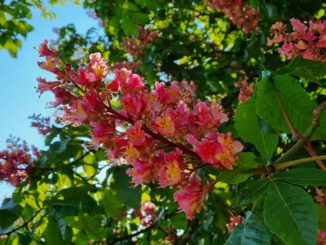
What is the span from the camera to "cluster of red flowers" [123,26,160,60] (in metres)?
4.39

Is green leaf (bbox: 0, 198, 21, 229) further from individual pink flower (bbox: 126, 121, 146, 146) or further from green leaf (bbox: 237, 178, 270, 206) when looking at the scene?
green leaf (bbox: 237, 178, 270, 206)

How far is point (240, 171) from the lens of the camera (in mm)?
1033

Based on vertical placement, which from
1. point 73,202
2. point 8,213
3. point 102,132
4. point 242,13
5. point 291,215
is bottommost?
point 291,215

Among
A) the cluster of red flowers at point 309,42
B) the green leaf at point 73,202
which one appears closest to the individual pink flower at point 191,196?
the cluster of red flowers at point 309,42

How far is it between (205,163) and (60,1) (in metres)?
4.28

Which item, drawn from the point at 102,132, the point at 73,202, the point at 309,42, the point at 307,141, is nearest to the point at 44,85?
the point at 102,132

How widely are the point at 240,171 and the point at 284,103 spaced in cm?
23

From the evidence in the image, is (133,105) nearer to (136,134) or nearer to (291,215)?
(136,134)

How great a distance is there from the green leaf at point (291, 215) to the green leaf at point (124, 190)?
1029mm

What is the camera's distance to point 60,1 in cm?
487

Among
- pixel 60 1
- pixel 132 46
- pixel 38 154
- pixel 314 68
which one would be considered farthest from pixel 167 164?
pixel 60 1

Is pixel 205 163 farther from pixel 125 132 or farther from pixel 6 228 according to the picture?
pixel 6 228

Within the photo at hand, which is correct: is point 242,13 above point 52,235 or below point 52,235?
above

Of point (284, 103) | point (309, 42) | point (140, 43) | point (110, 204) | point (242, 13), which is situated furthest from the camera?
point (140, 43)
